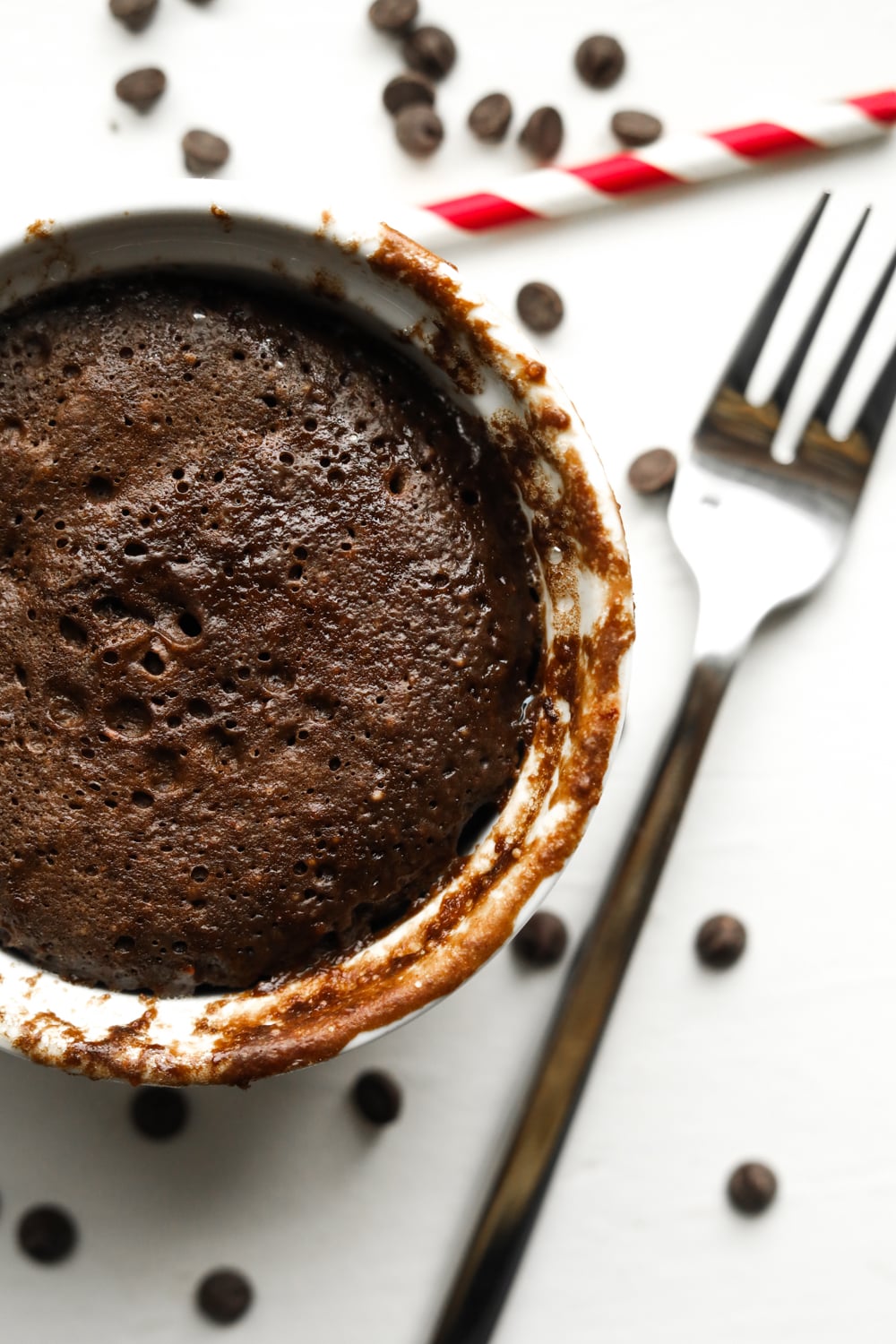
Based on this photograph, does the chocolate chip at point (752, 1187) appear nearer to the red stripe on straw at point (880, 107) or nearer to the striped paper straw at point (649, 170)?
the striped paper straw at point (649, 170)

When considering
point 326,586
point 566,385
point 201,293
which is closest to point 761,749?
point 566,385

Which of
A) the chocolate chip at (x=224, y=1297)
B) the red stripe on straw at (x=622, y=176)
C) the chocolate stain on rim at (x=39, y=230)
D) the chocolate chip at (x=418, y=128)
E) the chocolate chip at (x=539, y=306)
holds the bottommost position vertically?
the chocolate chip at (x=224, y=1297)

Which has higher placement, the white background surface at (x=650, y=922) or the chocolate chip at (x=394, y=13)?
the chocolate chip at (x=394, y=13)

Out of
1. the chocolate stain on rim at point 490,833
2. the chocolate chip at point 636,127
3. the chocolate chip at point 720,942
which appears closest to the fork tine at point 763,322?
the chocolate chip at point 636,127

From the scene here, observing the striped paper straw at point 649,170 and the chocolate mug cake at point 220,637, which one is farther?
the striped paper straw at point 649,170

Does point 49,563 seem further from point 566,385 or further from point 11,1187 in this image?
point 11,1187
